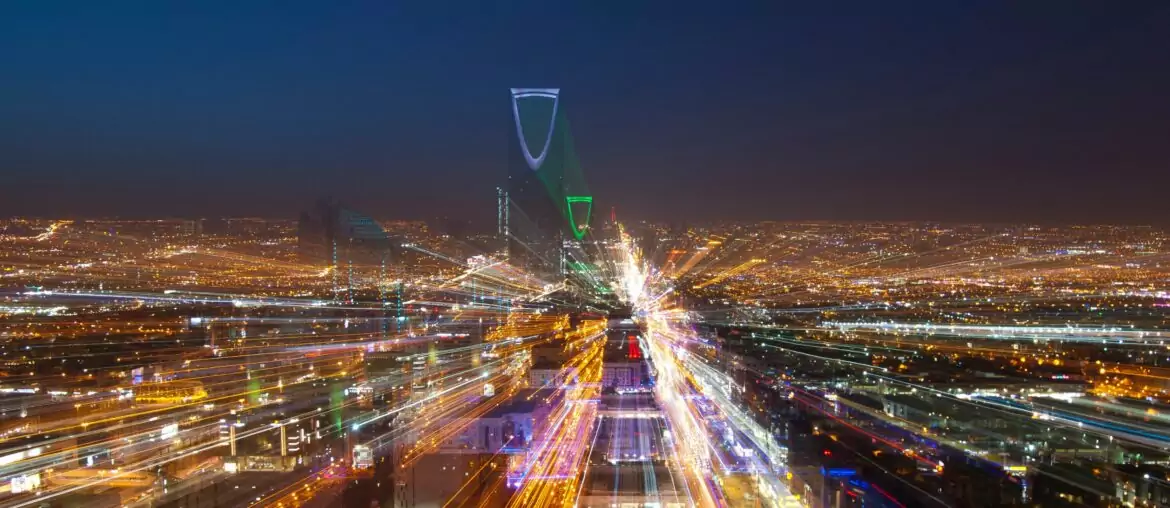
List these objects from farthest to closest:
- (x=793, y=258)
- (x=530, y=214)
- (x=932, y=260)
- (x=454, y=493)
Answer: (x=530, y=214)
(x=793, y=258)
(x=932, y=260)
(x=454, y=493)

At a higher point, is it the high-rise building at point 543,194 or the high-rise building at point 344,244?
the high-rise building at point 543,194

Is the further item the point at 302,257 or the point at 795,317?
the point at 795,317

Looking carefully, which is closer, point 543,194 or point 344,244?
point 344,244

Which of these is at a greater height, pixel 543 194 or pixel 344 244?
pixel 543 194

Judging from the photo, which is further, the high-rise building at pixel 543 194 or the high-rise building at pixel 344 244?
the high-rise building at pixel 543 194

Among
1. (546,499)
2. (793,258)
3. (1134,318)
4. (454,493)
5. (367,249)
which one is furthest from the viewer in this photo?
(793,258)

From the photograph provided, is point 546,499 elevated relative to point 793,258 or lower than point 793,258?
lower

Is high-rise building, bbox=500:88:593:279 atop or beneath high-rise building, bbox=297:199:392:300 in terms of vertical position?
atop

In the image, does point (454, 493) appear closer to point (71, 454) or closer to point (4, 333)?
point (71, 454)

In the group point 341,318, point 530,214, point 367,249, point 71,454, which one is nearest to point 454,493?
point 71,454

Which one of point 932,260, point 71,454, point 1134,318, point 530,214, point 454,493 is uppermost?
point 530,214

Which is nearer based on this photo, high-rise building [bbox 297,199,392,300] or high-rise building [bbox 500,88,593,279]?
high-rise building [bbox 297,199,392,300]
